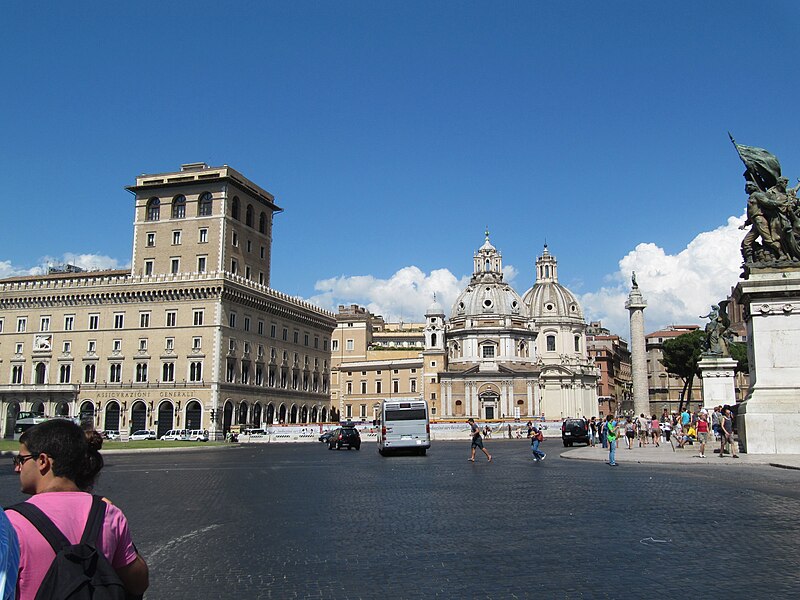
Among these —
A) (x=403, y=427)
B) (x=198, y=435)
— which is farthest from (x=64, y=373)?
(x=403, y=427)

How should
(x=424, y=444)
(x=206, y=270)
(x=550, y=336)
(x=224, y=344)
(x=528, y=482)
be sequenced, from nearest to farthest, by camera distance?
(x=528, y=482) < (x=424, y=444) < (x=224, y=344) < (x=206, y=270) < (x=550, y=336)

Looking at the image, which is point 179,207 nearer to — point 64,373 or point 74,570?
point 64,373

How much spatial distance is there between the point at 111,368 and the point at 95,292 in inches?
285

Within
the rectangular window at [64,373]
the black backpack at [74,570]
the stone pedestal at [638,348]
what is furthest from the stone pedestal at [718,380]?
the rectangular window at [64,373]

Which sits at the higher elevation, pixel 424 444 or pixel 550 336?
pixel 550 336

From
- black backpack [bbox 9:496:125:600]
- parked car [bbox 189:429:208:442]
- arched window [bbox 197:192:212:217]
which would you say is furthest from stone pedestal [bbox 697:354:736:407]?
arched window [bbox 197:192:212:217]

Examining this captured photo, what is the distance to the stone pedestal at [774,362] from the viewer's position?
21.6 m

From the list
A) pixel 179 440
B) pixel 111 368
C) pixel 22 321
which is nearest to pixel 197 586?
pixel 179 440

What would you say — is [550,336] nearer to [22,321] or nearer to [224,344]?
[224,344]

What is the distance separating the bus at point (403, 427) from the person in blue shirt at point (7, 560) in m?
33.4

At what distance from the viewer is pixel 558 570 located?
796 cm

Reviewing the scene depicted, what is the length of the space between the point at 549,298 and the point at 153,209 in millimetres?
69242

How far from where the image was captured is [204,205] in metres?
76.9

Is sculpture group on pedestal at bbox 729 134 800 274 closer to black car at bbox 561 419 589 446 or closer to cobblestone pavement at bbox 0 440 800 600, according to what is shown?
cobblestone pavement at bbox 0 440 800 600
